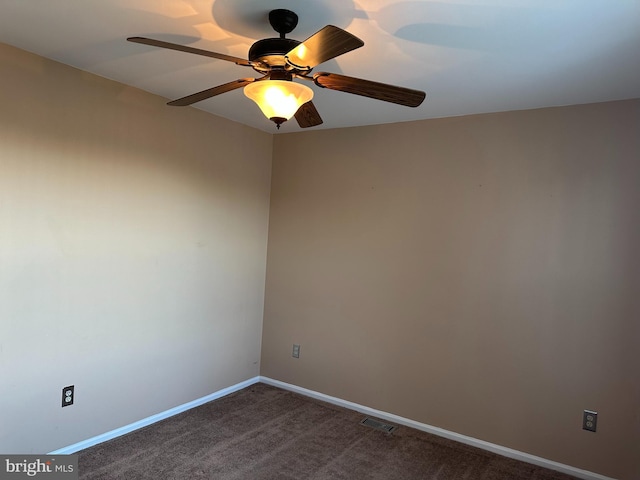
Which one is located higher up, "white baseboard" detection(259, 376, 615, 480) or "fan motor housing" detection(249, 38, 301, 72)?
"fan motor housing" detection(249, 38, 301, 72)

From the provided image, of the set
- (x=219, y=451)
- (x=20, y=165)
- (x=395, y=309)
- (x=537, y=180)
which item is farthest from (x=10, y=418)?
(x=537, y=180)

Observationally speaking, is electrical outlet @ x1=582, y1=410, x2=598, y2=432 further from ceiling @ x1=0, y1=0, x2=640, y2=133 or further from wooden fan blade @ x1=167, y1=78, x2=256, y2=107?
wooden fan blade @ x1=167, y1=78, x2=256, y2=107

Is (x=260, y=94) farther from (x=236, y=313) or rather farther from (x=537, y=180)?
(x=236, y=313)

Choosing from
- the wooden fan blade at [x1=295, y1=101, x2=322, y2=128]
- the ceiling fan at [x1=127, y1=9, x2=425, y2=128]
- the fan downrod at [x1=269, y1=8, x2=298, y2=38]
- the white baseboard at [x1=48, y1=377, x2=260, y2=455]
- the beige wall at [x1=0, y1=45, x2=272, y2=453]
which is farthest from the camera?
the white baseboard at [x1=48, y1=377, x2=260, y2=455]

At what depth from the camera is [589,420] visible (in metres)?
2.74

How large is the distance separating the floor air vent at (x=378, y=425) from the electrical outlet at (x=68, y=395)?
204 centimetres

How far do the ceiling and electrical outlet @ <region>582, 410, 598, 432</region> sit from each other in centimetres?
196

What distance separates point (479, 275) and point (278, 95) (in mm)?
2071

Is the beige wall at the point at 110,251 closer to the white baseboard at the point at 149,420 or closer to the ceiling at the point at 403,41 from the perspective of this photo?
the white baseboard at the point at 149,420

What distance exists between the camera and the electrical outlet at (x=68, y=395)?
8.82ft

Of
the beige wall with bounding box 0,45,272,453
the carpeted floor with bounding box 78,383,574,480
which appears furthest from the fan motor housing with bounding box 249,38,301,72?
the carpeted floor with bounding box 78,383,574,480

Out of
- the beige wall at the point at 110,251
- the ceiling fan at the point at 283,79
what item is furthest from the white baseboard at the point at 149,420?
the ceiling fan at the point at 283,79

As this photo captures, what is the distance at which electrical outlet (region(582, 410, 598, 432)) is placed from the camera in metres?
2.73

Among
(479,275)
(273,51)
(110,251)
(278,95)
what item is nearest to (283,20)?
(273,51)
